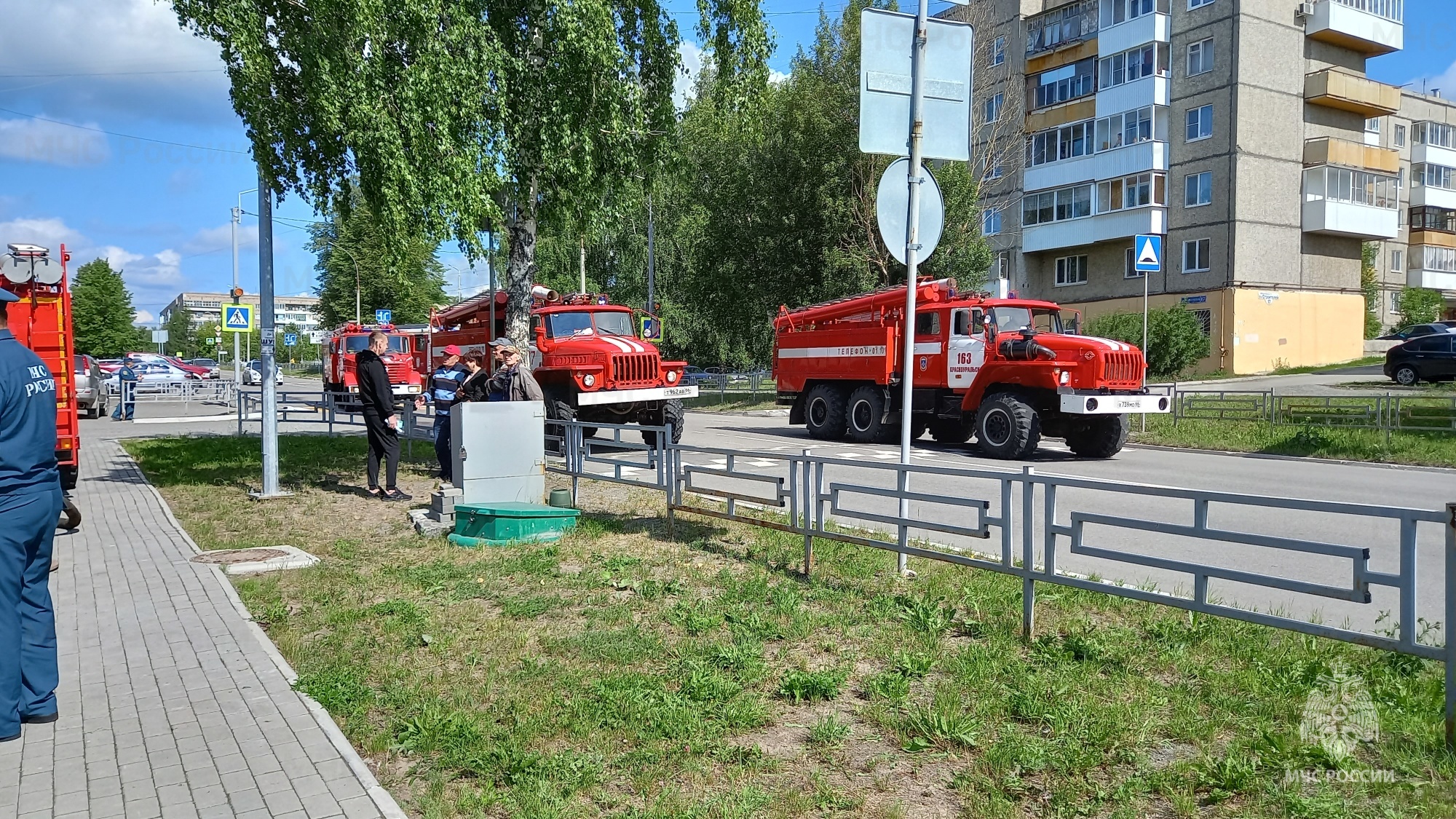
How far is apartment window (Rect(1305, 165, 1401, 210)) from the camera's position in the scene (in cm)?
3903

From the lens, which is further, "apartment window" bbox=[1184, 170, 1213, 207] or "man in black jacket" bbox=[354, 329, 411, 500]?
"apartment window" bbox=[1184, 170, 1213, 207]

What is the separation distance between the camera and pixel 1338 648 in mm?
5055

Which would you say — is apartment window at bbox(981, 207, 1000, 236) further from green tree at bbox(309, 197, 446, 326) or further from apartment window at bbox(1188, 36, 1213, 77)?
green tree at bbox(309, 197, 446, 326)

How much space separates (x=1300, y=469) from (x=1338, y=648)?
9.49 metres

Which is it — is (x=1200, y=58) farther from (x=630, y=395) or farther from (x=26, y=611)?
(x=26, y=611)

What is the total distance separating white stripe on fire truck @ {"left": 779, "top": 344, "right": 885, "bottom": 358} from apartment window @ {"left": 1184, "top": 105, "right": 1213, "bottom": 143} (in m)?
26.8

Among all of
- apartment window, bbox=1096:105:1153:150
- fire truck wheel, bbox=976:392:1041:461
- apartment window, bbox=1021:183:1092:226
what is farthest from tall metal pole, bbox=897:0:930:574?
apartment window, bbox=1021:183:1092:226

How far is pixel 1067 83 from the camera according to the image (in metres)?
43.4

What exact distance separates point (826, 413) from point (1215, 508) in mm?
9820

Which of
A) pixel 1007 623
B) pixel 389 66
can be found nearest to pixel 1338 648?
pixel 1007 623

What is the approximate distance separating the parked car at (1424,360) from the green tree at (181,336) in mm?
124249

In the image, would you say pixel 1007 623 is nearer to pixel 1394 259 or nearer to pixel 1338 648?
pixel 1338 648

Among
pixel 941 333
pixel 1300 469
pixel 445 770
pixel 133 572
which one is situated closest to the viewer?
pixel 445 770

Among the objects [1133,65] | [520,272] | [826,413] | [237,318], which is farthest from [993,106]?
[520,272]
